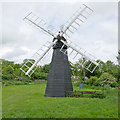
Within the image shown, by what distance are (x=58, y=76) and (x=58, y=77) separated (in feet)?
0.23

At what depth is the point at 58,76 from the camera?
9562mm

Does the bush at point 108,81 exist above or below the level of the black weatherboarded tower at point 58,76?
below

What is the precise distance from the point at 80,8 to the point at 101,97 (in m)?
6.50

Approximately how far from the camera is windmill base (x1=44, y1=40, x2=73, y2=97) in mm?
9422

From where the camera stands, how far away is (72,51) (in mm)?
9617

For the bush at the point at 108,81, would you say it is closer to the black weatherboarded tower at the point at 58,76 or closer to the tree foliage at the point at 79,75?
the tree foliage at the point at 79,75

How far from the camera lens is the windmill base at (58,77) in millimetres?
9422

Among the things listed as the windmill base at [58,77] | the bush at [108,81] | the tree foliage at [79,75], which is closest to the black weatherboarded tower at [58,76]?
the windmill base at [58,77]

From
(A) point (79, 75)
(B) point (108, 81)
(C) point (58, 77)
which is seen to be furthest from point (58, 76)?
(A) point (79, 75)

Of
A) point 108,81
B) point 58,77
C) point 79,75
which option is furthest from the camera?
point 79,75

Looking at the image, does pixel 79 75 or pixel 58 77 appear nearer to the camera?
pixel 58 77

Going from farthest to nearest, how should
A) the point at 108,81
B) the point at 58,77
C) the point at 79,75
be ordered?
1. the point at 79,75
2. the point at 108,81
3. the point at 58,77

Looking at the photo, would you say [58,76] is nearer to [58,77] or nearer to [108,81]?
[58,77]

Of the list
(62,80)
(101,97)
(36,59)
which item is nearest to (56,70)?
(62,80)
